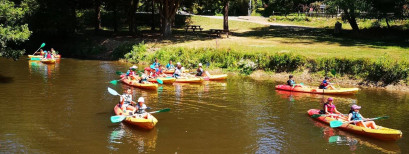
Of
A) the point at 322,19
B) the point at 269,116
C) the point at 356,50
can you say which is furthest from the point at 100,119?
the point at 322,19

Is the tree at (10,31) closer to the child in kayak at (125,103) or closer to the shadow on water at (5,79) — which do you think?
the shadow on water at (5,79)

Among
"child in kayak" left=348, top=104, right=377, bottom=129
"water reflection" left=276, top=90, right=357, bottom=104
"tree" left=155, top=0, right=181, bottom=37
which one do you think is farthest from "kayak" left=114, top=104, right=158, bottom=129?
"tree" left=155, top=0, right=181, bottom=37

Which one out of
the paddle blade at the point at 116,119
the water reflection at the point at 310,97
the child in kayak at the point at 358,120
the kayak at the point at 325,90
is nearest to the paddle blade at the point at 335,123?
the child in kayak at the point at 358,120

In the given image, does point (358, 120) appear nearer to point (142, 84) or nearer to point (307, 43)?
point (142, 84)

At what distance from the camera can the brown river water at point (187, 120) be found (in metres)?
13.5

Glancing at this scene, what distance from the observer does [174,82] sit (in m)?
25.3

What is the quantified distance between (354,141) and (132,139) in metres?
7.81

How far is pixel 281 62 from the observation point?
28.5 metres

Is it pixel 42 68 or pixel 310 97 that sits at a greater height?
pixel 42 68

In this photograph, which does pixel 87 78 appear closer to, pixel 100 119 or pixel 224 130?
pixel 100 119

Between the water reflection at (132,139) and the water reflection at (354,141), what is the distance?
6.26 metres

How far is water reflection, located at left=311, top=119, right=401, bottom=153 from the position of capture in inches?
547

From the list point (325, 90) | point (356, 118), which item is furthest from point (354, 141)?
point (325, 90)

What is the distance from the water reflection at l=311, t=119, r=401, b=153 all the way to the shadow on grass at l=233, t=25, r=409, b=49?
19.4 metres
